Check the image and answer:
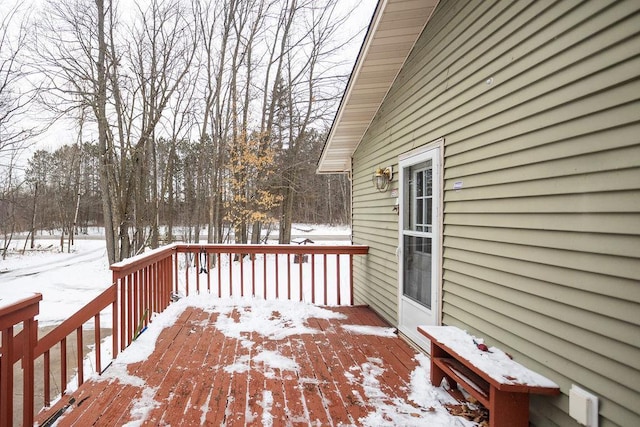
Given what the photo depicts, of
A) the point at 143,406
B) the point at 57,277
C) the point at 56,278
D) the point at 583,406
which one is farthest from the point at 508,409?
the point at 57,277

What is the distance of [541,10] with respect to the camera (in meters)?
1.81

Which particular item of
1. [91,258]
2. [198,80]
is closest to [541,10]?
[198,80]

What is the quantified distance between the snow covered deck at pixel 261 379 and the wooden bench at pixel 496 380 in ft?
0.81

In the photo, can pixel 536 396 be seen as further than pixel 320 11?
No

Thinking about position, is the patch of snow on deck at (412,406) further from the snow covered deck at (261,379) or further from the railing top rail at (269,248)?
the railing top rail at (269,248)

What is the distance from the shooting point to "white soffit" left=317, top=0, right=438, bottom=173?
3.14 m

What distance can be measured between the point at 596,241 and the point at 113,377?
3253 millimetres

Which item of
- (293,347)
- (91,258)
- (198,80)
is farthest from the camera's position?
(91,258)

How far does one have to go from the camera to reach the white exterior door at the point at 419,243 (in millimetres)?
2951

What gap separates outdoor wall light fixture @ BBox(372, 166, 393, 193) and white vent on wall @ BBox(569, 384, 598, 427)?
9.34 ft

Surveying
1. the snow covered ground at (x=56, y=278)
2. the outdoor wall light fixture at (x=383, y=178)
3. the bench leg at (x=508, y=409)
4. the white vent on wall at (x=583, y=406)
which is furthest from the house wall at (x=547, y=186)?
the snow covered ground at (x=56, y=278)

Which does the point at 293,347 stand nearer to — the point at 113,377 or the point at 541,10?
the point at 113,377

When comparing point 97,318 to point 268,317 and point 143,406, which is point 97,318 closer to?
point 143,406

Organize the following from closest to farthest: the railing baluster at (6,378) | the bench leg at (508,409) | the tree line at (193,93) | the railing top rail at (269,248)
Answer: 1. the railing baluster at (6,378)
2. the bench leg at (508,409)
3. the railing top rail at (269,248)
4. the tree line at (193,93)
